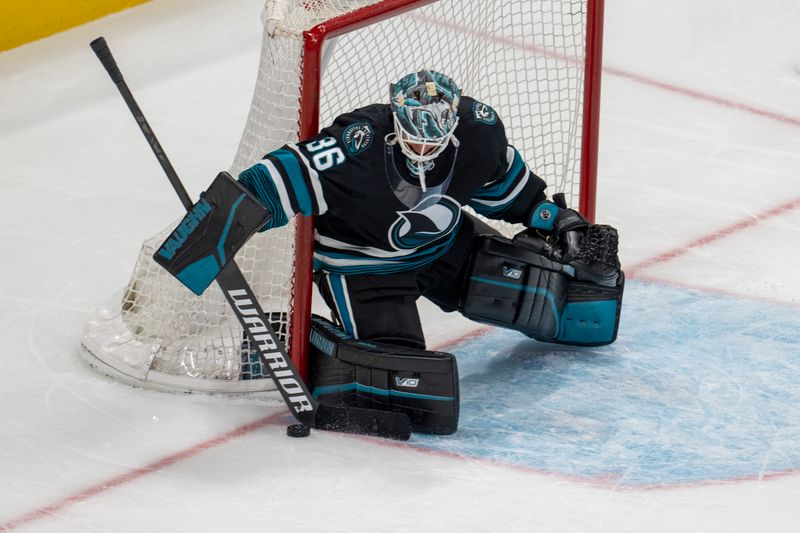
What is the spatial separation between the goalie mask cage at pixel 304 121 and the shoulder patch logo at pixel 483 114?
0.31m

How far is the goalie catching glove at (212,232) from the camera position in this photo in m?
3.60

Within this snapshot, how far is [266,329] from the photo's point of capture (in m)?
3.78

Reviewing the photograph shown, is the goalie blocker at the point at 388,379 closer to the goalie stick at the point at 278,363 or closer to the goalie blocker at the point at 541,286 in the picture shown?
the goalie stick at the point at 278,363

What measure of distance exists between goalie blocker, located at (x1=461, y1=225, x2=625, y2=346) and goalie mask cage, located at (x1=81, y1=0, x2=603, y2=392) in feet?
1.36

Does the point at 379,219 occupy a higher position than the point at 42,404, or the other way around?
the point at 379,219

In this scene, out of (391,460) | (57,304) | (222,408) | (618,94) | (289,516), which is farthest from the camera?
(618,94)

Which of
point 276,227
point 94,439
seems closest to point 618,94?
point 276,227

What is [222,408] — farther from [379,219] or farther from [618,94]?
[618,94]

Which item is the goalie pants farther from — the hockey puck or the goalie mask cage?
the hockey puck

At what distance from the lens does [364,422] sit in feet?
12.5

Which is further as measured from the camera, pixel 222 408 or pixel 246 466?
pixel 222 408

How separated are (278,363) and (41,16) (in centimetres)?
298

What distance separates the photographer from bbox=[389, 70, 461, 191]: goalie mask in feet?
11.9

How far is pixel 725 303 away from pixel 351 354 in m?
1.25
